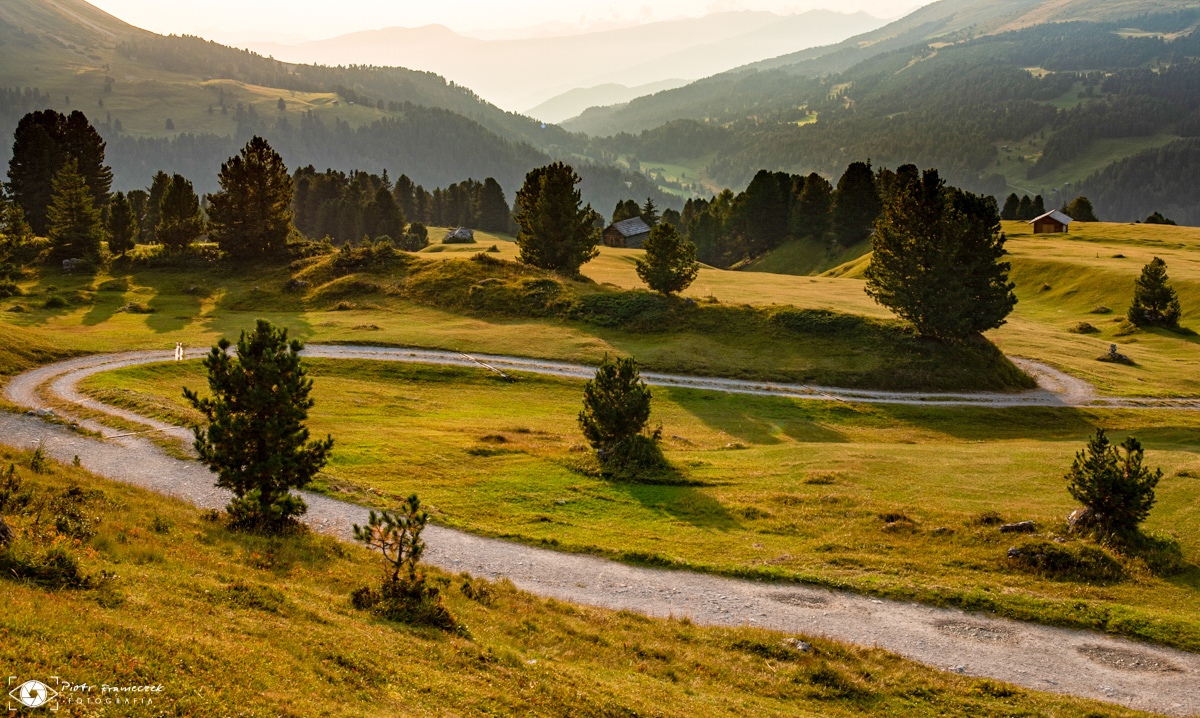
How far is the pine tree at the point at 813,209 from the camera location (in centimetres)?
13150

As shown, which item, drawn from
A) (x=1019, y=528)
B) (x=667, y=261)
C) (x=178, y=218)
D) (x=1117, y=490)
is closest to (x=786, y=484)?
(x=1019, y=528)

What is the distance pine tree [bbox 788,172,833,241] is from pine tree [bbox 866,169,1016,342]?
75302 millimetres

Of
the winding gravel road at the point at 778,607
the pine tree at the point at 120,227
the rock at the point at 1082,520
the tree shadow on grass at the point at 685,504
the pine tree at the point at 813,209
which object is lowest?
the winding gravel road at the point at 778,607

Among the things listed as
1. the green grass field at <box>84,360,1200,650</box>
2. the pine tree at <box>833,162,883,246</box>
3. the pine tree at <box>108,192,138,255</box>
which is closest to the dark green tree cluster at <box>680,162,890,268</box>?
the pine tree at <box>833,162,883,246</box>

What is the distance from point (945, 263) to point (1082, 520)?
37.1 m

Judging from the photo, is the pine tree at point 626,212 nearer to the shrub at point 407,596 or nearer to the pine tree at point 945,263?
the pine tree at point 945,263

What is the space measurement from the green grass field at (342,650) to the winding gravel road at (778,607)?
3.94 ft

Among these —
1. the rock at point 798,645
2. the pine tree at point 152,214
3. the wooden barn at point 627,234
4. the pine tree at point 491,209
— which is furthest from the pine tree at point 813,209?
the rock at point 798,645

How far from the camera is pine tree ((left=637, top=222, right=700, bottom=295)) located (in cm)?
6794

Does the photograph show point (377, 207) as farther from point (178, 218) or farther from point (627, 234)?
point (627, 234)

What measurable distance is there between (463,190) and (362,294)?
115 meters

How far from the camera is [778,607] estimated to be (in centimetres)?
1944

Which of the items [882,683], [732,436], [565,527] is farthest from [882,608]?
[732,436]

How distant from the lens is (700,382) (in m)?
51.6
